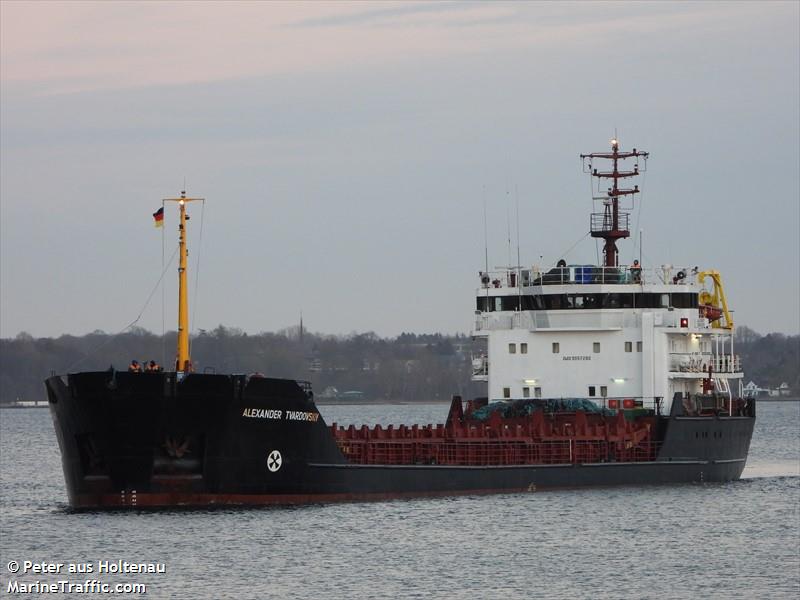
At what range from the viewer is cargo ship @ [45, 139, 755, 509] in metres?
37.4

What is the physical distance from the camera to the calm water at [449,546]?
29.9 meters

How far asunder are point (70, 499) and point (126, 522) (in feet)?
11.9

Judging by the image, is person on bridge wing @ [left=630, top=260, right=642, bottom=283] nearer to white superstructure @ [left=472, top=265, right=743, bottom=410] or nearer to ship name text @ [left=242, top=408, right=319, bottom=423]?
white superstructure @ [left=472, top=265, right=743, bottom=410]

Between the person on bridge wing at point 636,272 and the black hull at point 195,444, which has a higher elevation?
the person on bridge wing at point 636,272

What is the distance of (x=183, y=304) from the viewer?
3869 cm

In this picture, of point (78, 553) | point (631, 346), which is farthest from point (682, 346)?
point (78, 553)

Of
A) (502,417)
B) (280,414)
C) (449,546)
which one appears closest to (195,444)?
(280,414)

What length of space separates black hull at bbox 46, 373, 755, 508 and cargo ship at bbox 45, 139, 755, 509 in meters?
0.04

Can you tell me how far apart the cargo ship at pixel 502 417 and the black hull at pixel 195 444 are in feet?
0.12

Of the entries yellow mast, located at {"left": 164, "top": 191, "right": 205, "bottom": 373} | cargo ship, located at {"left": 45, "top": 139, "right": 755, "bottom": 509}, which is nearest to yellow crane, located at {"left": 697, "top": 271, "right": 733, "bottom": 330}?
cargo ship, located at {"left": 45, "top": 139, "right": 755, "bottom": 509}

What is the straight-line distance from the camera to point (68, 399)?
37938 millimetres

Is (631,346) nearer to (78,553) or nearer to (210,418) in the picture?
(210,418)

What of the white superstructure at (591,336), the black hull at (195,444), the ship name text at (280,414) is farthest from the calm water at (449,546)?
the white superstructure at (591,336)

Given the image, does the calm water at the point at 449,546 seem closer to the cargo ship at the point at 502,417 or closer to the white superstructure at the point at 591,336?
the cargo ship at the point at 502,417
